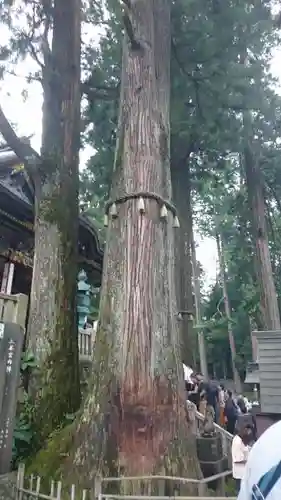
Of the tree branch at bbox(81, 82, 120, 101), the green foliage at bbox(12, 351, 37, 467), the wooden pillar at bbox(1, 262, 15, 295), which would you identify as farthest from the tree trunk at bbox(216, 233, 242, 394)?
the green foliage at bbox(12, 351, 37, 467)

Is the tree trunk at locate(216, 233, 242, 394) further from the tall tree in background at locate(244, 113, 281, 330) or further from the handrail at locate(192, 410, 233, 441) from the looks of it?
the handrail at locate(192, 410, 233, 441)

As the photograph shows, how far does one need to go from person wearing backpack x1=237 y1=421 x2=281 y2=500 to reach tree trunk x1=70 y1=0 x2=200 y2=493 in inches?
98.1

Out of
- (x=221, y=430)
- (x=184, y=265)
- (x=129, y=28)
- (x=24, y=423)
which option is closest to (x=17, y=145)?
(x=129, y=28)

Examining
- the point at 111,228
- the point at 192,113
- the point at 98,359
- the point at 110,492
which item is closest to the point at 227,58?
the point at 192,113

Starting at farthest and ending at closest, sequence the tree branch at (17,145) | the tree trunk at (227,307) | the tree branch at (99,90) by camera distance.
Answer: the tree trunk at (227,307)
the tree branch at (99,90)
the tree branch at (17,145)

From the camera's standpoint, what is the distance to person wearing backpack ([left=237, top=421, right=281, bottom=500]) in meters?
1.09

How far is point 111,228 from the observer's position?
4.54m

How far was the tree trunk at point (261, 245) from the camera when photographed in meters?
10.9

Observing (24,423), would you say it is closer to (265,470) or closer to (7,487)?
(7,487)

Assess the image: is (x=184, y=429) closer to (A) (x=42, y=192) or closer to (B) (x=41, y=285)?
(B) (x=41, y=285)

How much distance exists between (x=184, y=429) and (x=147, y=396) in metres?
0.47

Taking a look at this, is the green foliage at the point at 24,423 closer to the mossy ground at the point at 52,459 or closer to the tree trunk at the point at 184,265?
the mossy ground at the point at 52,459

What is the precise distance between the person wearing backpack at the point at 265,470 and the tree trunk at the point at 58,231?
12.9ft

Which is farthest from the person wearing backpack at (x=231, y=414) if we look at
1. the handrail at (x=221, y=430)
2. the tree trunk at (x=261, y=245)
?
the tree trunk at (x=261, y=245)
